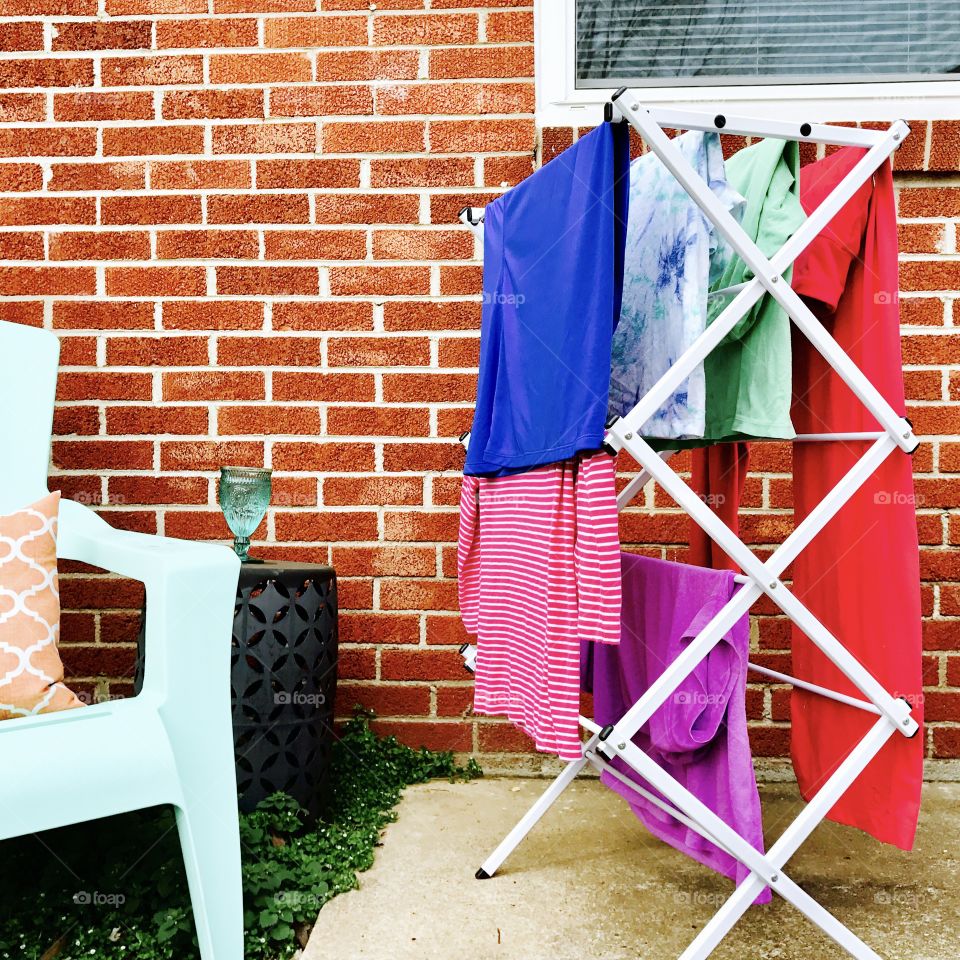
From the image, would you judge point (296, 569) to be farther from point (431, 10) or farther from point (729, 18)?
point (729, 18)

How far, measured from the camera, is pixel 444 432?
7.10 ft

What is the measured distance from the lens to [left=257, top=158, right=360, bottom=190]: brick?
7.04ft

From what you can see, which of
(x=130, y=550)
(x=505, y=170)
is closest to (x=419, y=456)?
(x=505, y=170)

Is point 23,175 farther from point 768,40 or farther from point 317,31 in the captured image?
point 768,40

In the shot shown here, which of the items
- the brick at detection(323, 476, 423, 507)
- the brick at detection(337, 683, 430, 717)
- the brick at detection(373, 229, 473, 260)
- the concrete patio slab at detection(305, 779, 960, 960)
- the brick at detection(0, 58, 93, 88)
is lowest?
the concrete patio slab at detection(305, 779, 960, 960)

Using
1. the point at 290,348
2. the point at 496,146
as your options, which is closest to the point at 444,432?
the point at 290,348

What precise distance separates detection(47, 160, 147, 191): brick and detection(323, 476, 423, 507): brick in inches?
35.9

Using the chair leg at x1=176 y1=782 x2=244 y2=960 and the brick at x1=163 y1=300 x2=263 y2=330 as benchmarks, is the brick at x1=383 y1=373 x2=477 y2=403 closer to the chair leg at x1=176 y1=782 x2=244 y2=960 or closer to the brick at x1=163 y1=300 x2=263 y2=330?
the brick at x1=163 y1=300 x2=263 y2=330

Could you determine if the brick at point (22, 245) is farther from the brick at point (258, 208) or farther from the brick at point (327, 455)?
the brick at point (327, 455)

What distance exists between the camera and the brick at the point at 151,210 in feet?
7.11

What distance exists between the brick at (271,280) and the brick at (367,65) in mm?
491

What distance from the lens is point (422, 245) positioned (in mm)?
2145

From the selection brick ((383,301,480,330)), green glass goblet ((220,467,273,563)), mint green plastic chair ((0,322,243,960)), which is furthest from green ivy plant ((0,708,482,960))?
brick ((383,301,480,330))

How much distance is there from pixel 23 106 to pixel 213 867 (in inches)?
76.4
